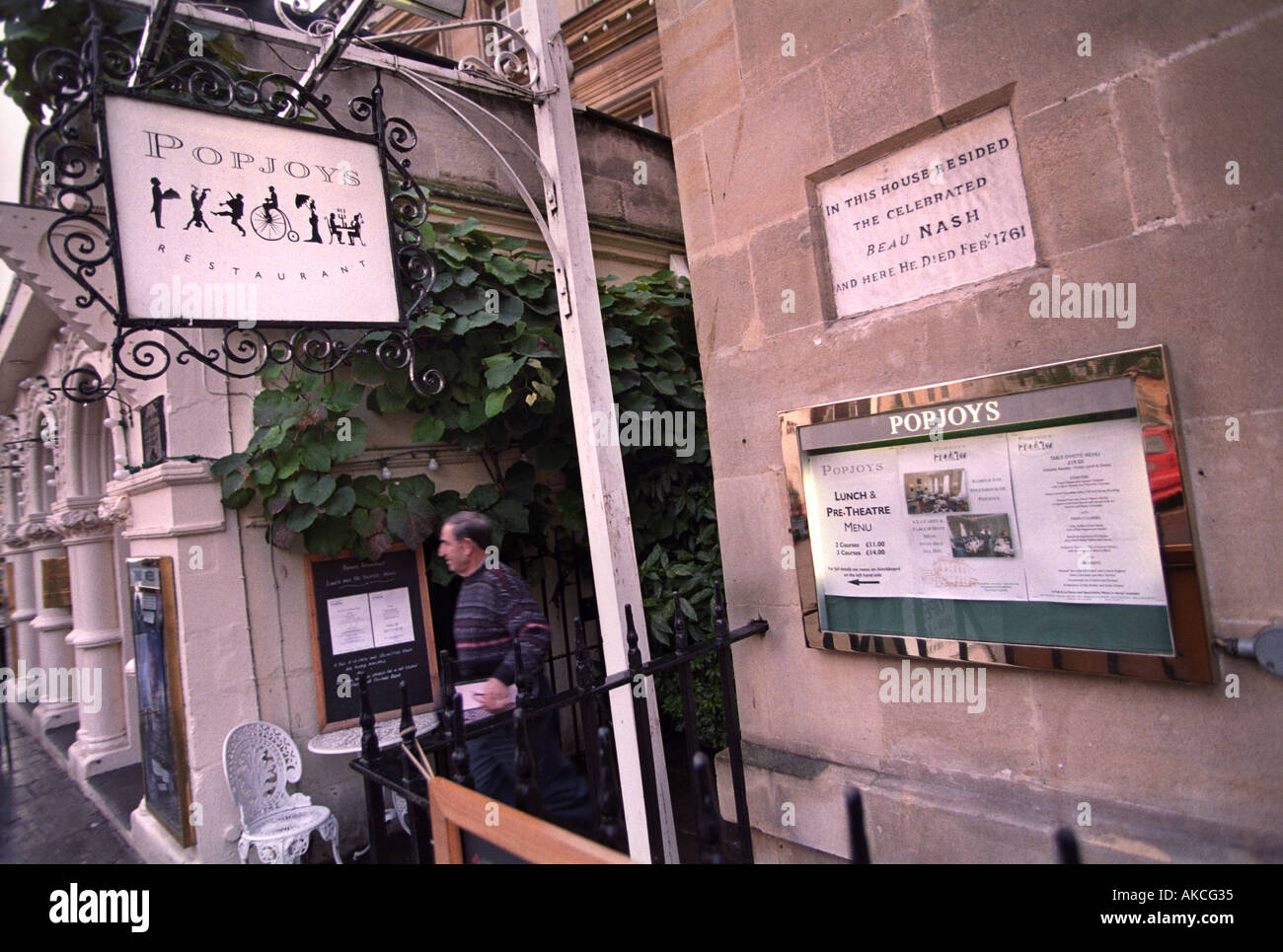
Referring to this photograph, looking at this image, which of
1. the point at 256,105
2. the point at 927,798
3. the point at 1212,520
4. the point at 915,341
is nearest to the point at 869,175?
the point at 915,341

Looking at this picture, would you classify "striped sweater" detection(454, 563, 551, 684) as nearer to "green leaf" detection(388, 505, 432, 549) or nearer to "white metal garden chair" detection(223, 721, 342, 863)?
"green leaf" detection(388, 505, 432, 549)

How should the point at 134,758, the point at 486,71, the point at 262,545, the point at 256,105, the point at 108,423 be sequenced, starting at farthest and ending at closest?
the point at 134,758, the point at 108,423, the point at 262,545, the point at 486,71, the point at 256,105

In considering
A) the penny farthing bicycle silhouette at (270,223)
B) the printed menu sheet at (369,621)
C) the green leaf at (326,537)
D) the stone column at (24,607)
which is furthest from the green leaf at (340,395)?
the stone column at (24,607)

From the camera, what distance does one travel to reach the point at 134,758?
7078 millimetres

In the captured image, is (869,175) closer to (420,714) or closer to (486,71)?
(486,71)

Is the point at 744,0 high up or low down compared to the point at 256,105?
up

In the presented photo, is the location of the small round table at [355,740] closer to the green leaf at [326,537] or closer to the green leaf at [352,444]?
the green leaf at [326,537]

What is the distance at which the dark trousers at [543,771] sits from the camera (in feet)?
10.6

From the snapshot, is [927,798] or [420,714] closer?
[927,798]

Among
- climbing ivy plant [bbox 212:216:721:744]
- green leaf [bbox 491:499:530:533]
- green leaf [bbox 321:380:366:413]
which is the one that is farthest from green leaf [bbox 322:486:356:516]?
green leaf [bbox 491:499:530:533]

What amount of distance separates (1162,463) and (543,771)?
2.75 meters

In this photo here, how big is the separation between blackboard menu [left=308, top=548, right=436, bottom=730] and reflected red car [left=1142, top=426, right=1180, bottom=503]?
4137 mm

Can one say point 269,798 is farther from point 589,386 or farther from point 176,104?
point 176,104

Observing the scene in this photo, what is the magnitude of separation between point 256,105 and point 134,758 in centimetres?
694
